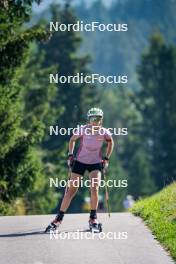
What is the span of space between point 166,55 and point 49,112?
35488 millimetres

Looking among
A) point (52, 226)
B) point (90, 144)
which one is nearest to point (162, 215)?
point (90, 144)

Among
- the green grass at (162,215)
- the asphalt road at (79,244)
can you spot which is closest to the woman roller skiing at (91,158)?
the asphalt road at (79,244)

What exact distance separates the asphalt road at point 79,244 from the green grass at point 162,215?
0.45 feet

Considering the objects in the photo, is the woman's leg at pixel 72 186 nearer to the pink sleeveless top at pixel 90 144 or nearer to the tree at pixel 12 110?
the pink sleeveless top at pixel 90 144

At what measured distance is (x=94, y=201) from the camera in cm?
1531

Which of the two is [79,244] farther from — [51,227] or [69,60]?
[69,60]

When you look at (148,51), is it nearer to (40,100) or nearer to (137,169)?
(137,169)

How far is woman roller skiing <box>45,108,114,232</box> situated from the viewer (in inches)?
594

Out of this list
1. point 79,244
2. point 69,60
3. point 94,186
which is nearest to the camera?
point 79,244

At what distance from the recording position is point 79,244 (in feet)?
45.0

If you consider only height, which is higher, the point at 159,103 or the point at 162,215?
the point at 159,103

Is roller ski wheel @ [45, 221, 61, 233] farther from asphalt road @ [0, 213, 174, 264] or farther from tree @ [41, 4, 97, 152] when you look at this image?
tree @ [41, 4, 97, 152]

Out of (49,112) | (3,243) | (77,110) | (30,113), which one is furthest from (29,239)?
(77,110)

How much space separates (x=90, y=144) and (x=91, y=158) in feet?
0.85
